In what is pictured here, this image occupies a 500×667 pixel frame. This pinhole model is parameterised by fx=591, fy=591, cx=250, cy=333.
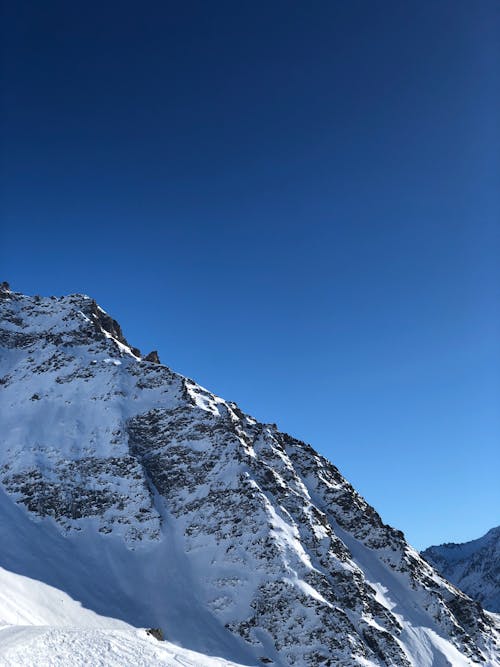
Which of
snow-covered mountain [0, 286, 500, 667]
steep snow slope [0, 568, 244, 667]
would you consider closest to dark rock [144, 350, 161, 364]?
snow-covered mountain [0, 286, 500, 667]

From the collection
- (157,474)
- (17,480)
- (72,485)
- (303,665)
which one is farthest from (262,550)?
(17,480)

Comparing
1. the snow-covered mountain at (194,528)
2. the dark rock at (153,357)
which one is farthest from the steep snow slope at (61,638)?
the dark rock at (153,357)

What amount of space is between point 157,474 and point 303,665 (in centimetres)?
3186

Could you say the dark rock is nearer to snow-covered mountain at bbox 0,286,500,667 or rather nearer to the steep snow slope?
snow-covered mountain at bbox 0,286,500,667

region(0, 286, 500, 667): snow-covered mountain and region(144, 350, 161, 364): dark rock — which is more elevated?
region(144, 350, 161, 364): dark rock

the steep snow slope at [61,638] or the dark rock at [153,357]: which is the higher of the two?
the dark rock at [153,357]

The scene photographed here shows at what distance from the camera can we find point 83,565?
6794 centimetres

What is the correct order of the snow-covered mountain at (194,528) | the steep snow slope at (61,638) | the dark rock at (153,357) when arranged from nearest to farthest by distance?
the steep snow slope at (61,638) < the snow-covered mountain at (194,528) < the dark rock at (153,357)

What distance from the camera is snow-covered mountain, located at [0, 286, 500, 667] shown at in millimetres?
64125

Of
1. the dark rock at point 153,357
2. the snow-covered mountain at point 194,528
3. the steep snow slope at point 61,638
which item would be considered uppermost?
the dark rock at point 153,357

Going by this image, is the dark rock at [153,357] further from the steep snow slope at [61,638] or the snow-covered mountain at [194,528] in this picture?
the steep snow slope at [61,638]

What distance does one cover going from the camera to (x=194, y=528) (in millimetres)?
74625

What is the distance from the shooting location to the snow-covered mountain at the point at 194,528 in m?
64.1

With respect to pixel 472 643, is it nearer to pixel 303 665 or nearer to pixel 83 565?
pixel 303 665
